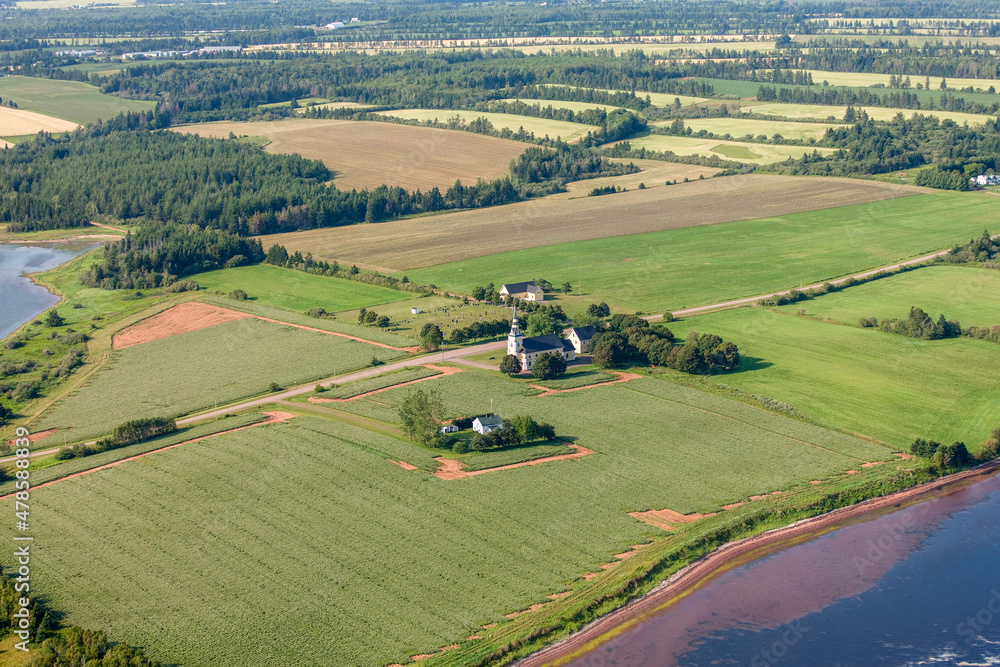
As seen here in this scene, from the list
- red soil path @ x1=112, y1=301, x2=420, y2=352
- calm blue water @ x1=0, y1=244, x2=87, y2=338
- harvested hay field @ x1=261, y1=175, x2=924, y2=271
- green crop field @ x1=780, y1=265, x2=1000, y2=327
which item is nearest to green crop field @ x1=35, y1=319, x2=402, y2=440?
red soil path @ x1=112, y1=301, x2=420, y2=352

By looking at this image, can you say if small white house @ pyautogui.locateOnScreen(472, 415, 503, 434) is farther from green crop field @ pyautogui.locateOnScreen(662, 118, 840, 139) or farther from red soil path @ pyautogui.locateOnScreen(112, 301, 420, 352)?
green crop field @ pyautogui.locateOnScreen(662, 118, 840, 139)

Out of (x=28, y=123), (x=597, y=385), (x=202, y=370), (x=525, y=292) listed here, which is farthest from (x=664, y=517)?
(x=28, y=123)

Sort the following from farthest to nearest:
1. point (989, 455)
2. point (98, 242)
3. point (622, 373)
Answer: point (98, 242) < point (622, 373) < point (989, 455)

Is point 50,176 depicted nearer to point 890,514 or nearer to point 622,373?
point 622,373

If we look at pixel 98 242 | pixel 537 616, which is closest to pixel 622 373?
pixel 537 616

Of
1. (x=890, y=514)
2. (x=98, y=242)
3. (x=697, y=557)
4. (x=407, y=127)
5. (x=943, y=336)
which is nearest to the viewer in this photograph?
(x=697, y=557)

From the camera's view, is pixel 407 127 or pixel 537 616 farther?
pixel 407 127

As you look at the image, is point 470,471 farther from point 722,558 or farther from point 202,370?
point 202,370

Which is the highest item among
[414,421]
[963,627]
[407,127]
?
[407,127]
